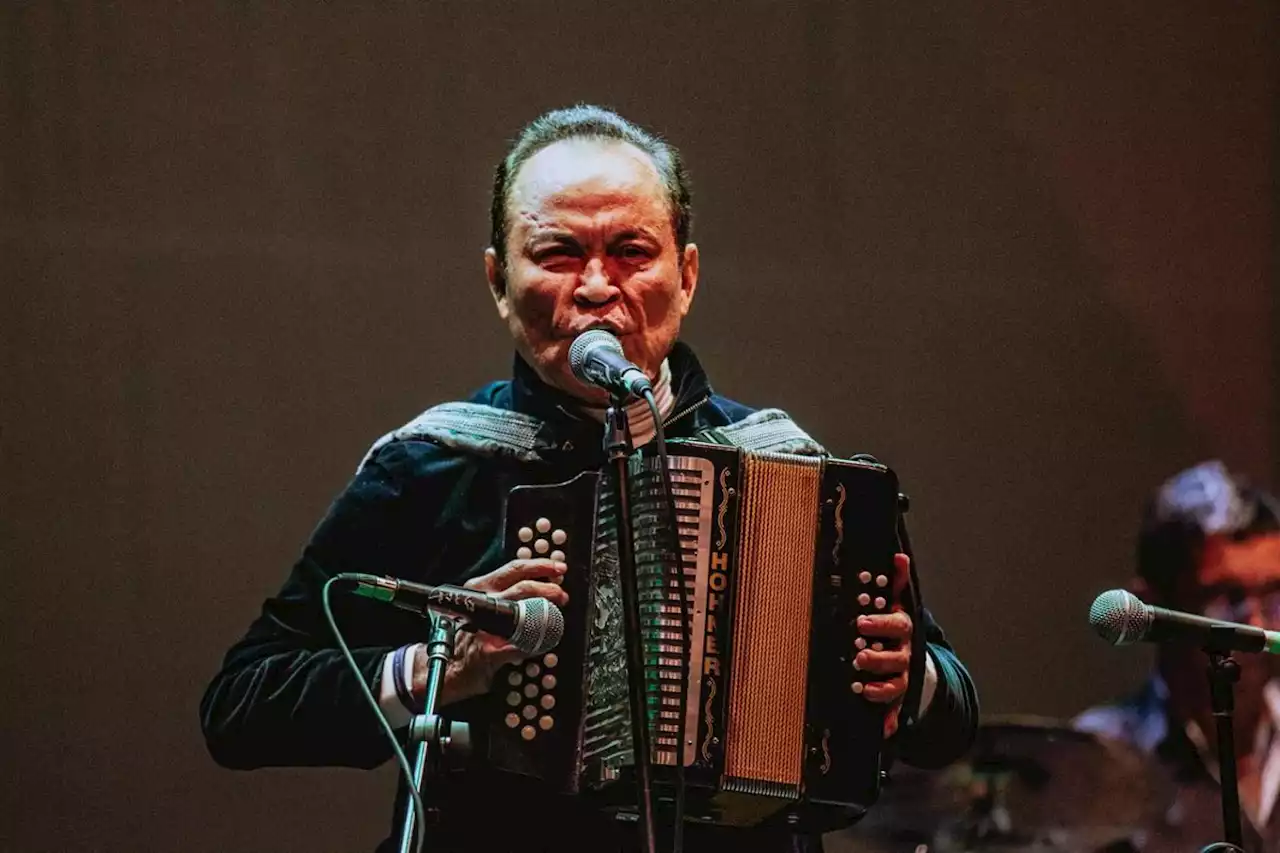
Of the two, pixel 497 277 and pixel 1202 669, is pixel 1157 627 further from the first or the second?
pixel 1202 669

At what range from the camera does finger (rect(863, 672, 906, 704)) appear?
231 cm

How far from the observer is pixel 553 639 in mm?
2166

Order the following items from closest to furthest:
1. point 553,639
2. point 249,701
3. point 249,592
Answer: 1. point 553,639
2. point 249,701
3. point 249,592

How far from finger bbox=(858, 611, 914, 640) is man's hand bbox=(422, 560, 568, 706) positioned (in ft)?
1.38

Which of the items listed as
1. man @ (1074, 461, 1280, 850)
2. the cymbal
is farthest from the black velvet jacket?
man @ (1074, 461, 1280, 850)

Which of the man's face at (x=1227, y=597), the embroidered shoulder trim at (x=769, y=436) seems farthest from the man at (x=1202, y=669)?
the embroidered shoulder trim at (x=769, y=436)

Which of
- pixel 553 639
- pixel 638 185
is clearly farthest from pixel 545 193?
pixel 553 639

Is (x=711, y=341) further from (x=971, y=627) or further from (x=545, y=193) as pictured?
(x=545, y=193)

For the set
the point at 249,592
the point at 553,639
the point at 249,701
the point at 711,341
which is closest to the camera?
the point at 553,639

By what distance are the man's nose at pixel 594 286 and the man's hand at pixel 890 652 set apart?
2.00 feet

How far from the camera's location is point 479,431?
2.65 meters

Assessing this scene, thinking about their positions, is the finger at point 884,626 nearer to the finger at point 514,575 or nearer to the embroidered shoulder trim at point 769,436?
the embroidered shoulder trim at point 769,436

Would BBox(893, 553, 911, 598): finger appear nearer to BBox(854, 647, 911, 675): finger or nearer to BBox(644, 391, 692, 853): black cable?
BBox(854, 647, 911, 675): finger

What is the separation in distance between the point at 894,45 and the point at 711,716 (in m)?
2.32
